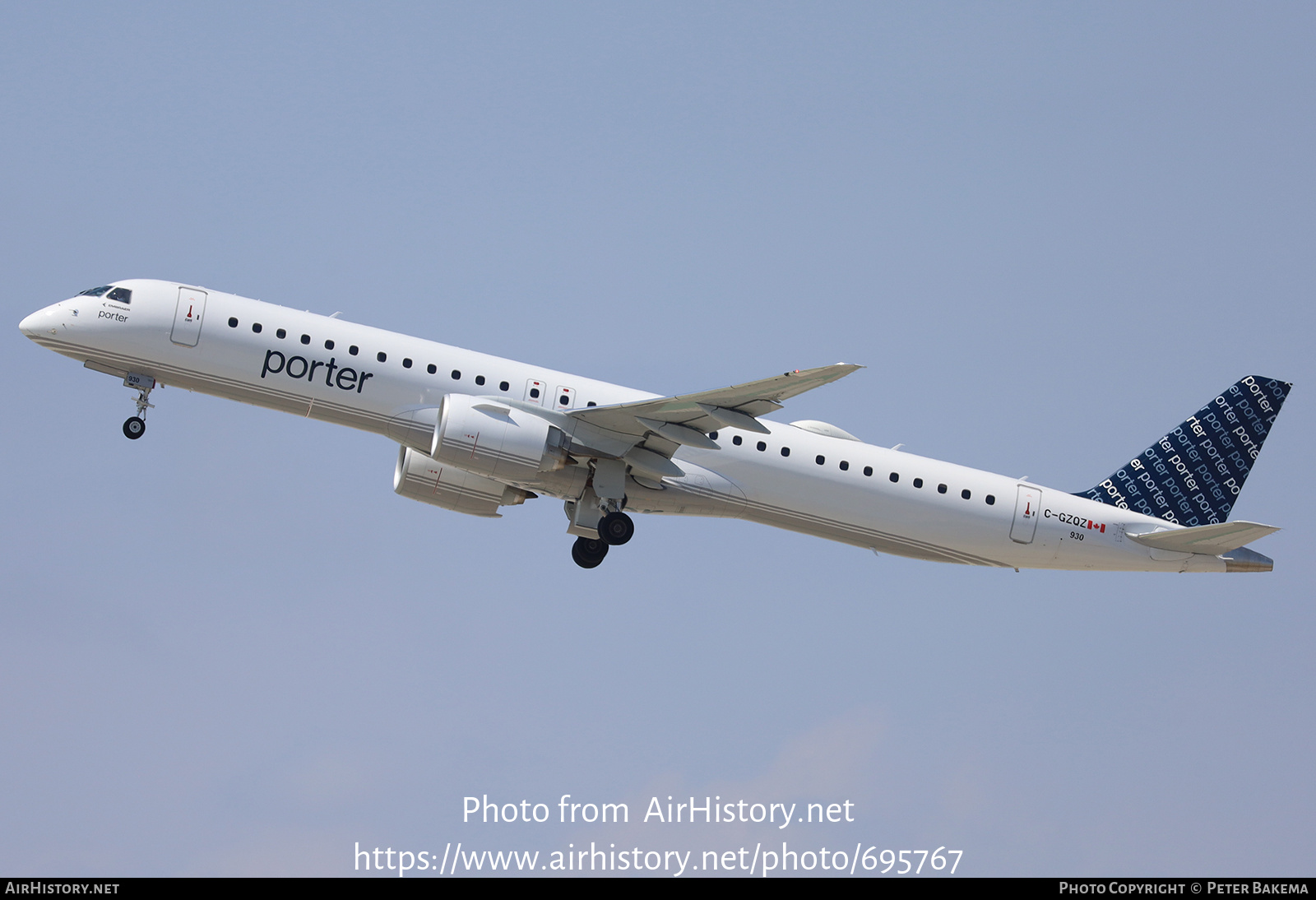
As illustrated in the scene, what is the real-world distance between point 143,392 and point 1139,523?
26.0m

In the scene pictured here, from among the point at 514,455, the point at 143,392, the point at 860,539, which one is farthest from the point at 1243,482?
the point at 143,392

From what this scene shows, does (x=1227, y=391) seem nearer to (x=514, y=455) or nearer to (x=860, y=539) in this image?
(x=860, y=539)

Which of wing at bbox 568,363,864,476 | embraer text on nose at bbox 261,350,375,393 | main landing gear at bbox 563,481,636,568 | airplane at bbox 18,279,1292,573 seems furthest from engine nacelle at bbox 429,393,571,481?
embraer text on nose at bbox 261,350,375,393

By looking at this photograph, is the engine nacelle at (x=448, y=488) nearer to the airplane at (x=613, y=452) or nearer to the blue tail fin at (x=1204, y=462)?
the airplane at (x=613, y=452)

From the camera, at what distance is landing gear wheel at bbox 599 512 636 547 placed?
Result: 3372 cm

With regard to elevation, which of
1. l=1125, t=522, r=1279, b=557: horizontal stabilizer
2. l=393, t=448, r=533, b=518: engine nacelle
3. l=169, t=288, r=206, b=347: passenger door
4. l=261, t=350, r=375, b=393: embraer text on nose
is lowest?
l=393, t=448, r=533, b=518: engine nacelle

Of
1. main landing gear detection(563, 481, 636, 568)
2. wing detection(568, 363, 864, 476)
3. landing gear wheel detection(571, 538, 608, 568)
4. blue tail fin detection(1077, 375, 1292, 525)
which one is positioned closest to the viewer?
wing detection(568, 363, 864, 476)

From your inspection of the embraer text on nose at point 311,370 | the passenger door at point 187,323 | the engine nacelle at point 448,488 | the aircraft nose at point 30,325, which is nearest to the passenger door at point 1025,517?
the engine nacelle at point 448,488

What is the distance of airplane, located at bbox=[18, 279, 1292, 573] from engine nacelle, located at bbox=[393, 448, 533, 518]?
0.05 meters

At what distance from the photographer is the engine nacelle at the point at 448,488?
3584cm

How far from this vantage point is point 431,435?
107 feet

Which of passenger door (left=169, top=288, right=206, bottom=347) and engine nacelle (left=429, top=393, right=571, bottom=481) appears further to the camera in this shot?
passenger door (left=169, top=288, right=206, bottom=347)

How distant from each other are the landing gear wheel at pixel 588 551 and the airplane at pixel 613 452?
0.16 feet

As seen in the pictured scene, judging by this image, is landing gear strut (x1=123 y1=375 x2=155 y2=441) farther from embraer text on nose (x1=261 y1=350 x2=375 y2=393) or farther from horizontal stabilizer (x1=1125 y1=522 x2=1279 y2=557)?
horizontal stabilizer (x1=1125 y1=522 x2=1279 y2=557)
